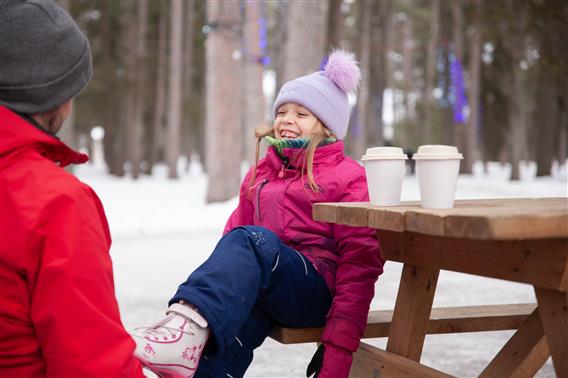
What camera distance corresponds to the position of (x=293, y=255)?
9.00 ft

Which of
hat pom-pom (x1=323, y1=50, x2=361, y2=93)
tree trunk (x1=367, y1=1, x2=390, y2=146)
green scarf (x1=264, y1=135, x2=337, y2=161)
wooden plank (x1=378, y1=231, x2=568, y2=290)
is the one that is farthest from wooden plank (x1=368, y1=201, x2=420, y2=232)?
tree trunk (x1=367, y1=1, x2=390, y2=146)

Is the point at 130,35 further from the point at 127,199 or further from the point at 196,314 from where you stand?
the point at 196,314

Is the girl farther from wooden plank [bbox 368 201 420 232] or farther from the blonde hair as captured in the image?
wooden plank [bbox 368 201 420 232]

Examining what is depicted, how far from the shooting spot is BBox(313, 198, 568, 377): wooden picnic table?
5.93 feet

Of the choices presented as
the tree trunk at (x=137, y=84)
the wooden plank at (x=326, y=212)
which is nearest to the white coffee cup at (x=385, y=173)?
the wooden plank at (x=326, y=212)

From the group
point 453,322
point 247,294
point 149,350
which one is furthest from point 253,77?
point 149,350

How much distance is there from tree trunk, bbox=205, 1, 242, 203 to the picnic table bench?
9026 mm

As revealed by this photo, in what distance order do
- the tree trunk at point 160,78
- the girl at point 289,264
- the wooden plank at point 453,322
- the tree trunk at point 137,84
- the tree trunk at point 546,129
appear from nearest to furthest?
1. the girl at point 289,264
2. the wooden plank at point 453,322
3. the tree trunk at point 546,129
4. the tree trunk at point 137,84
5. the tree trunk at point 160,78

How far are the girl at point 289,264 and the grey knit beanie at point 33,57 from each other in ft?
2.59

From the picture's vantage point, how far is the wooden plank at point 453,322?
274 cm

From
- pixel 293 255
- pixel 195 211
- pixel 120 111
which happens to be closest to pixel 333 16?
pixel 120 111

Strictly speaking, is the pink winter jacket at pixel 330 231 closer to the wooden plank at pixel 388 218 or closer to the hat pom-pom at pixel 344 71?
the hat pom-pom at pixel 344 71

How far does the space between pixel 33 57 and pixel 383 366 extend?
5.51 ft

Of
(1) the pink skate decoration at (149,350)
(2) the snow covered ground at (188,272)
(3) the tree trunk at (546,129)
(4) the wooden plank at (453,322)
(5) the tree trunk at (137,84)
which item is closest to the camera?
(1) the pink skate decoration at (149,350)
